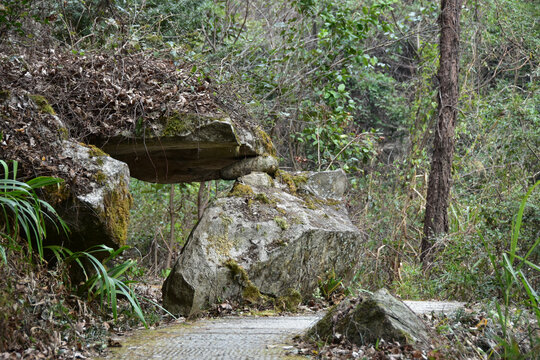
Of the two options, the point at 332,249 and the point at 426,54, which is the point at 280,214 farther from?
the point at 426,54

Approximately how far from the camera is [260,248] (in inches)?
253

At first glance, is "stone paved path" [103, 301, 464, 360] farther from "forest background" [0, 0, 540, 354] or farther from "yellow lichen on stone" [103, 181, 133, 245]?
"forest background" [0, 0, 540, 354]

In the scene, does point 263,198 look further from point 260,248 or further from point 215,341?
point 215,341

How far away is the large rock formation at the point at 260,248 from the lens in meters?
5.93

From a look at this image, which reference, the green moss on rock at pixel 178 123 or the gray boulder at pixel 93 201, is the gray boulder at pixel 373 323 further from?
the green moss on rock at pixel 178 123

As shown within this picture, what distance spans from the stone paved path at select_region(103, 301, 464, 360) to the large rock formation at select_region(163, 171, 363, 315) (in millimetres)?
670

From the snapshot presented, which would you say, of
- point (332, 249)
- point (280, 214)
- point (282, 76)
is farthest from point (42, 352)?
point (282, 76)

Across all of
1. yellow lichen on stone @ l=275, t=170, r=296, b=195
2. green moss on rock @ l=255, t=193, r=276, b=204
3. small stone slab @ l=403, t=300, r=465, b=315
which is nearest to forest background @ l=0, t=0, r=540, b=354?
small stone slab @ l=403, t=300, r=465, b=315

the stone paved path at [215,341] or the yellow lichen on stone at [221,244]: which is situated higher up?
the yellow lichen on stone at [221,244]

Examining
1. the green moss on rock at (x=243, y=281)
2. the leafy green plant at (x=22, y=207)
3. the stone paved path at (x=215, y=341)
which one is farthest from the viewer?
the green moss on rock at (x=243, y=281)

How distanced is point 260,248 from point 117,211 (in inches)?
75.6

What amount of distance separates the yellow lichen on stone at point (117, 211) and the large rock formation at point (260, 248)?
103 centimetres

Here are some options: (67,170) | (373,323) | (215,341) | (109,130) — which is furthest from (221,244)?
(373,323)

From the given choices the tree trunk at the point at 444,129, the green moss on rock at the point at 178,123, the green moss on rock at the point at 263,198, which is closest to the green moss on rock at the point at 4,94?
the green moss on rock at the point at 178,123
